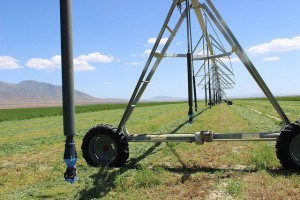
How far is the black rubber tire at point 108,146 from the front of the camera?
8711 mm

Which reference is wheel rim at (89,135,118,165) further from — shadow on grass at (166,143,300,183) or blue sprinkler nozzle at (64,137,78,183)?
blue sprinkler nozzle at (64,137,78,183)

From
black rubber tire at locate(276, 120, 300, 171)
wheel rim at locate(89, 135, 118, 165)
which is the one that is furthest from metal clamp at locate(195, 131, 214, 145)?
wheel rim at locate(89, 135, 118, 165)

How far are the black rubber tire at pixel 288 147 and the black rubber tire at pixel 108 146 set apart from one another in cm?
354

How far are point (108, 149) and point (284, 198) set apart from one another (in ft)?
14.9

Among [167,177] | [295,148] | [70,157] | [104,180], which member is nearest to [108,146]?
[104,180]

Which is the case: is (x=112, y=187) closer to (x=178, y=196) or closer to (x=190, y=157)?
(x=178, y=196)

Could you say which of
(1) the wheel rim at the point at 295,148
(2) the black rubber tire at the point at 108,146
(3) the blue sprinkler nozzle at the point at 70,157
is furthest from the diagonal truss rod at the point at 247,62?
(3) the blue sprinkler nozzle at the point at 70,157

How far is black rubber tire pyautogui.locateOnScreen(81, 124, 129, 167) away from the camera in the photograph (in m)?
8.71

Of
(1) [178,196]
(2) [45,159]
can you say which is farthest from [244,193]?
(2) [45,159]

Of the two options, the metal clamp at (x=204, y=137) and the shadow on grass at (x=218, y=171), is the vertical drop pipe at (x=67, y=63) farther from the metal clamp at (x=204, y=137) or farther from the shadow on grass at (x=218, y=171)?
the metal clamp at (x=204, y=137)

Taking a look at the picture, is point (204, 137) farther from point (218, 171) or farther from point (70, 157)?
point (70, 157)

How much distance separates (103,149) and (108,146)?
0.17 metres

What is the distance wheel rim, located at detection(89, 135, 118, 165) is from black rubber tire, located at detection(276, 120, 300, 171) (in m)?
3.82

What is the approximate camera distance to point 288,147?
300 inches
